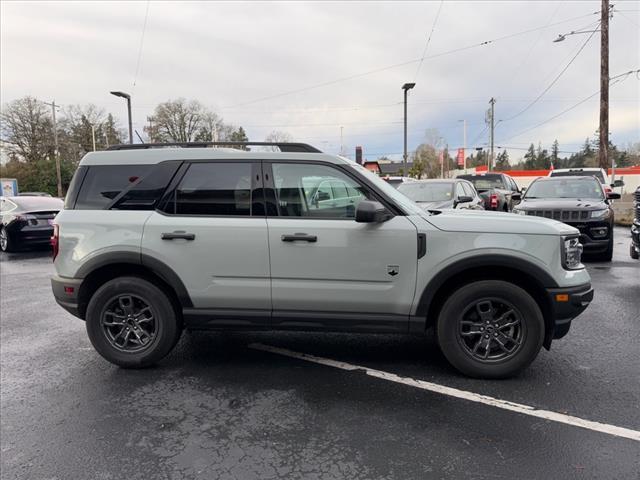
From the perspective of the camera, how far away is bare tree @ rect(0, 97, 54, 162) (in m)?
55.8

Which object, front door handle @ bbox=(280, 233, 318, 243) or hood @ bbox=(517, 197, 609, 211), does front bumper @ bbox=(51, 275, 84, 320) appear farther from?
hood @ bbox=(517, 197, 609, 211)

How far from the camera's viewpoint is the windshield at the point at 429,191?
1016 centimetres

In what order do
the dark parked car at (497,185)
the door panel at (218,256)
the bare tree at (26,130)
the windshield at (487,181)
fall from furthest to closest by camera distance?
the bare tree at (26,130) → the windshield at (487,181) → the dark parked car at (497,185) → the door panel at (218,256)

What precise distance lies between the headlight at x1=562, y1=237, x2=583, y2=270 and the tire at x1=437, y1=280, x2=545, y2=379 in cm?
42

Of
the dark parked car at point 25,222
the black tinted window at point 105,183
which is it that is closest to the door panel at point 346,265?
the black tinted window at point 105,183

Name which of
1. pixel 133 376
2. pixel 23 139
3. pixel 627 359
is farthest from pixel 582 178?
pixel 23 139

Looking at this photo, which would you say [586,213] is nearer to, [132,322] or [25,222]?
[132,322]

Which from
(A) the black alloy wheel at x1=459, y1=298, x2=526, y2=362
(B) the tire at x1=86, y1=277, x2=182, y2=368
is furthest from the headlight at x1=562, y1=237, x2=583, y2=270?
(B) the tire at x1=86, y1=277, x2=182, y2=368

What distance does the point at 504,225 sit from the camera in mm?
3723

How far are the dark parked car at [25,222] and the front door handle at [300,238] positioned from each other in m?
10.3

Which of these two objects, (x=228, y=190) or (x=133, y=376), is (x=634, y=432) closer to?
(x=228, y=190)

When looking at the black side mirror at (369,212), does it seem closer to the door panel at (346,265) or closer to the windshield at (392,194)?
the door panel at (346,265)

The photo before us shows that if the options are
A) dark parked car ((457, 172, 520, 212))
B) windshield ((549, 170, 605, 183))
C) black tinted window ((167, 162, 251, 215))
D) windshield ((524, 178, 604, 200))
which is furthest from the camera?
dark parked car ((457, 172, 520, 212))

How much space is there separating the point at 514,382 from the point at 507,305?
63 cm
